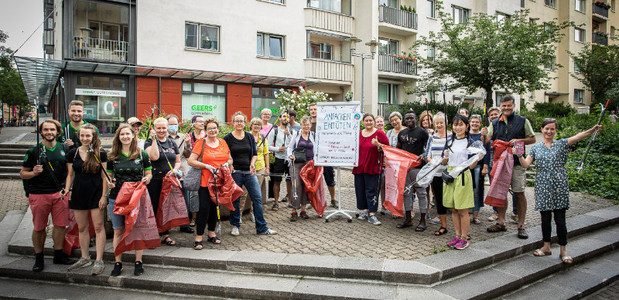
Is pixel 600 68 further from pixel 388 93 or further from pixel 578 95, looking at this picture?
pixel 388 93

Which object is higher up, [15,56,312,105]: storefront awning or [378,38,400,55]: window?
[378,38,400,55]: window

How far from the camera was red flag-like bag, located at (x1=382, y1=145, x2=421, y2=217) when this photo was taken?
6.60 metres

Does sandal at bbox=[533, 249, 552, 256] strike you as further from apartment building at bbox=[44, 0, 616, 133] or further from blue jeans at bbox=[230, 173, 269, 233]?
apartment building at bbox=[44, 0, 616, 133]

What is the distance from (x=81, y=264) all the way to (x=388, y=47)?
23.7 meters

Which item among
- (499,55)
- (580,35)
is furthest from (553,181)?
(580,35)

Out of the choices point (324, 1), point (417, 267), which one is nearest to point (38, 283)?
point (417, 267)

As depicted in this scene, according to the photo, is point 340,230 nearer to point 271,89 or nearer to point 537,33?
point 271,89

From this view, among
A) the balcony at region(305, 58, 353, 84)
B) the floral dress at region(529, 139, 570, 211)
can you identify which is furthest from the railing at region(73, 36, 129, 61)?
the floral dress at region(529, 139, 570, 211)

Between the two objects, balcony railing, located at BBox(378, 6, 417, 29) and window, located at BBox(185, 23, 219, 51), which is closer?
window, located at BBox(185, 23, 219, 51)

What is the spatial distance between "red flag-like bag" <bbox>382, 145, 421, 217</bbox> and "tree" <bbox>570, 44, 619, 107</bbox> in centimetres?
3061

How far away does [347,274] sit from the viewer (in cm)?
492

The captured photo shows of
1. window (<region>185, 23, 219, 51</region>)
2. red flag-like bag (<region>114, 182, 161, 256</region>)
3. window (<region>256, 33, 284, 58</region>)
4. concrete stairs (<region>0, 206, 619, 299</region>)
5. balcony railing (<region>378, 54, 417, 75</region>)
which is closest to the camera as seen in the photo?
concrete stairs (<region>0, 206, 619, 299</region>)

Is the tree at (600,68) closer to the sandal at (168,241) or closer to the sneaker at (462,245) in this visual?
the sneaker at (462,245)

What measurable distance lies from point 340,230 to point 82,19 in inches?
677
